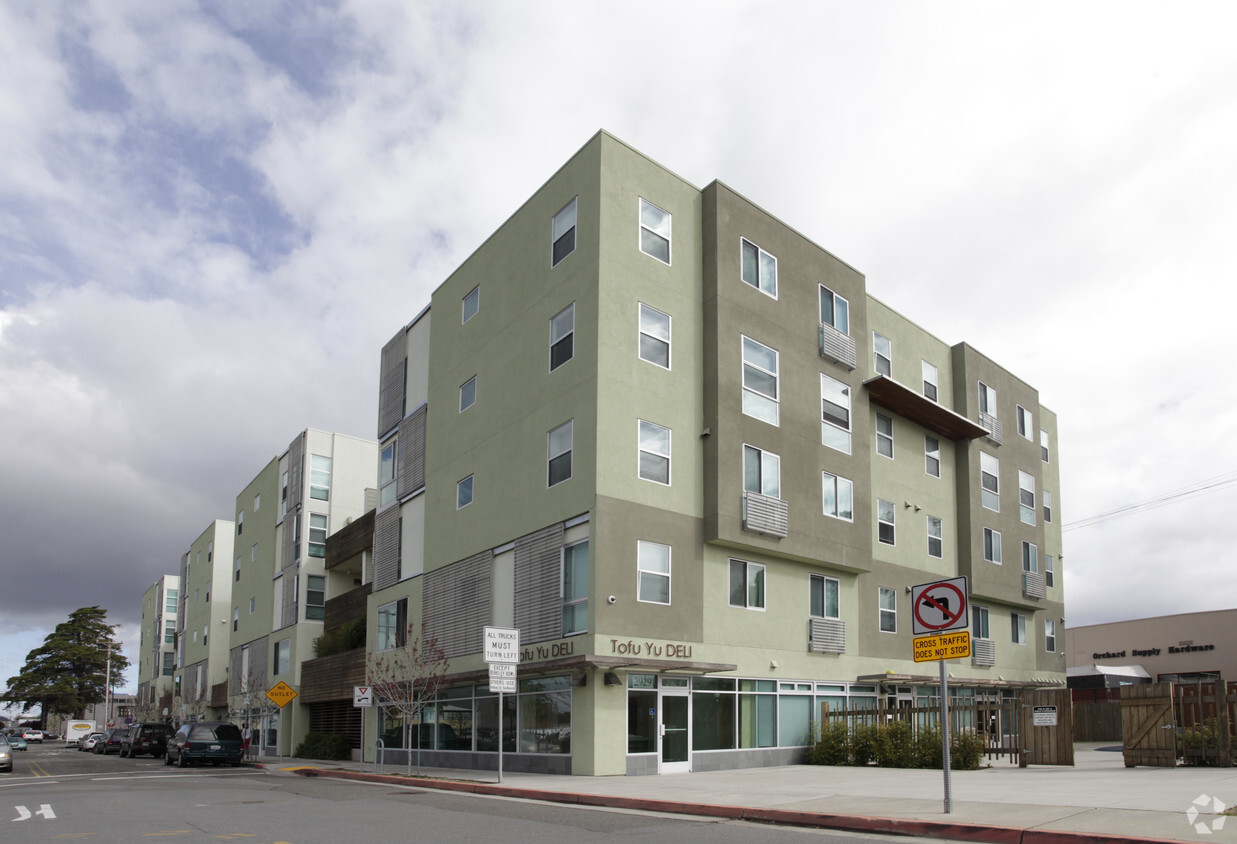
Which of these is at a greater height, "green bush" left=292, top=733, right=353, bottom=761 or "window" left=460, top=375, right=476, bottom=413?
"window" left=460, top=375, right=476, bottom=413

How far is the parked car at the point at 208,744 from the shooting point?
1364 inches

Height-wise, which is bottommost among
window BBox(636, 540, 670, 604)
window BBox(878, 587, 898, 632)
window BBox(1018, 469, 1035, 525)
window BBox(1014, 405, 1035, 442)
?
window BBox(878, 587, 898, 632)

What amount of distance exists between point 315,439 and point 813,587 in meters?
28.8

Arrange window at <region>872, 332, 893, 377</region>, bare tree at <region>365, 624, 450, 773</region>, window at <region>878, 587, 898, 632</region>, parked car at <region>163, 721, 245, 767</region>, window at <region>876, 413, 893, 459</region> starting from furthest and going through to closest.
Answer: parked car at <region>163, 721, 245, 767</region>
window at <region>872, 332, 893, 377</region>
window at <region>876, 413, 893, 459</region>
window at <region>878, 587, 898, 632</region>
bare tree at <region>365, 624, 450, 773</region>

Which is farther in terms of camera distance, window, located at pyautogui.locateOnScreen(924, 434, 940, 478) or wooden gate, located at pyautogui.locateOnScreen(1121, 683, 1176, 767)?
window, located at pyautogui.locateOnScreen(924, 434, 940, 478)

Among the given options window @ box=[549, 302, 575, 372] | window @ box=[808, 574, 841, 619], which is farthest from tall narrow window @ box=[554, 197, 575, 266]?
window @ box=[808, 574, 841, 619]

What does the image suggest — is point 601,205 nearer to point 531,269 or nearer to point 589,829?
point 531,269

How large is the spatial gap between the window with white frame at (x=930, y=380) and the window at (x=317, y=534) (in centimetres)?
2751

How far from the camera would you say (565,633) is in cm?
2367

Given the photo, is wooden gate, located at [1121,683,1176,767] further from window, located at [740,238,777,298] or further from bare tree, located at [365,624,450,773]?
bare tree, located at [365,624,450,773]

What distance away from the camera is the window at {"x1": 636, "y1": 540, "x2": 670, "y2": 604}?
78.1 ft

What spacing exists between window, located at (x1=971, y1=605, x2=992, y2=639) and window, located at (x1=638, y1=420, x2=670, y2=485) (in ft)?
57.2

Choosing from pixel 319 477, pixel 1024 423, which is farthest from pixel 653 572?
pixel 319 477

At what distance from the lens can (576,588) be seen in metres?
23.7
